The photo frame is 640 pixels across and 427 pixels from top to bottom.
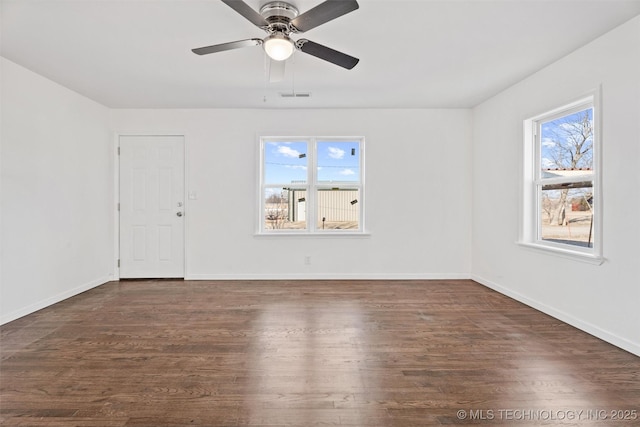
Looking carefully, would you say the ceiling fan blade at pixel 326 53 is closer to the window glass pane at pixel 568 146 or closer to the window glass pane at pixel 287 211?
the window glass pane at pixel 568 146

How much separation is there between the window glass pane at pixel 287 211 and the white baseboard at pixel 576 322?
2815mm

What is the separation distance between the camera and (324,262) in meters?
4.60

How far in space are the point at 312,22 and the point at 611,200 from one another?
270 centimetres

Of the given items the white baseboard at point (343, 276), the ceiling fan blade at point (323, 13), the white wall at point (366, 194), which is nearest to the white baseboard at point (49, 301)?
the white wall at point (366, 194)

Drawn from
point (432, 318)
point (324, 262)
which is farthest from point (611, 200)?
point (324, 262)

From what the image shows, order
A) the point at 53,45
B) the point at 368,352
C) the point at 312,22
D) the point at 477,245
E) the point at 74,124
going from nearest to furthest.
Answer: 1. the point at 312,22
2. the point at 368,352
3. the point at 53,45
4. the point at 74,124
5. the point at 477,245

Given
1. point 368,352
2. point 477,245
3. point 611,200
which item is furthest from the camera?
point 477,245

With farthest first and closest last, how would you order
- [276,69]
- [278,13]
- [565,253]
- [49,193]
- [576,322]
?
1. [49,193]
2. [565,253]
3. [576,322]
4. [276,69]
5. [278,13]

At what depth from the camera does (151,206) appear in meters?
4.53

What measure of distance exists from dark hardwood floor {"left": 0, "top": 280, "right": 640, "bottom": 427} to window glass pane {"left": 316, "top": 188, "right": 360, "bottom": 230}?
145 centimetres

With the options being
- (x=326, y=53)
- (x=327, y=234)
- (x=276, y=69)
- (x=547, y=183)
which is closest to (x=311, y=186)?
(x=327, y=234)

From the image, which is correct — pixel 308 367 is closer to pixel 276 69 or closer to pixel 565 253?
pixel 276 69

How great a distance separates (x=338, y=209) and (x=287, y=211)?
777mm

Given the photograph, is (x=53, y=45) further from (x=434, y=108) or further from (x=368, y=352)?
(x=434, y=108)
